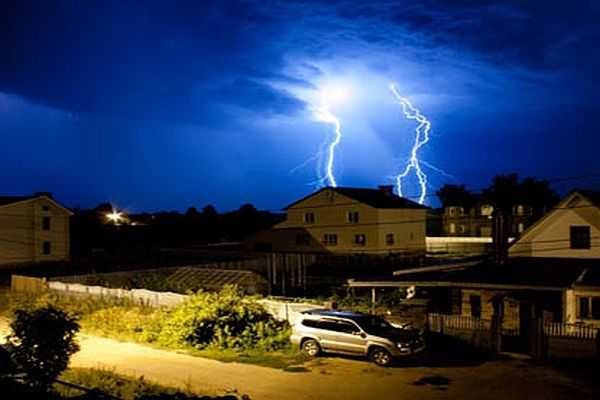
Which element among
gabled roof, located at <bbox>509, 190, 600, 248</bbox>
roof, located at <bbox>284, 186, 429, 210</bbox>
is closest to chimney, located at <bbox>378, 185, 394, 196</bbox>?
Result: roof, located at <bbox>284, 186, 429, 210</bbox>

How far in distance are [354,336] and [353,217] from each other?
112 feet

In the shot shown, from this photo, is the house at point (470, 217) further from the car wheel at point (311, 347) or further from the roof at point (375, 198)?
the car wheel at point (311, 347)

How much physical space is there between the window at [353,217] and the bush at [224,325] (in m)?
30.4

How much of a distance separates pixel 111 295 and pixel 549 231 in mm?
22800

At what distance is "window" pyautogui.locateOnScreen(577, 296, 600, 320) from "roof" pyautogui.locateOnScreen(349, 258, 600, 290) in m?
0.58

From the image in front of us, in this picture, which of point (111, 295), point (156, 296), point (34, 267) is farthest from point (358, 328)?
point (34, 267)

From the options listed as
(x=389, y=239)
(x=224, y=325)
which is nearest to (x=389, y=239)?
(x=389, y=239)

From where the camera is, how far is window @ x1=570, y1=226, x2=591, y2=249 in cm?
3278

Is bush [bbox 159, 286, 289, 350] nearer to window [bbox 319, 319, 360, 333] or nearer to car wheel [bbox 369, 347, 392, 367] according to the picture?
window [bbox 319, 319, 360, 333]

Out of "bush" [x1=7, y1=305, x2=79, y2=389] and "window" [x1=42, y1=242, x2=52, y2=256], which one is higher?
"window" [x1=42, y1=242, x2=52, y2=256]

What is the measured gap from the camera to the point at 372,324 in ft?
72.3

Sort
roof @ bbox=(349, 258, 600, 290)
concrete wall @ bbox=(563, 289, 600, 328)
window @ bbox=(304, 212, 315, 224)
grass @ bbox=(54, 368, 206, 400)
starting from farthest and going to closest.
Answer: window @ bbox=(304, 212, 315, 224), roof @ bbox=(349, 258, 600, 290), concrete wall @ bbox=(563, 289, 600, 328), grass @ bbox=(54, 368, 206, 400)

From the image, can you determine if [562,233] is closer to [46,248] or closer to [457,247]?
[457,247]

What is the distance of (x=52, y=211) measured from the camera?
57531 mm
